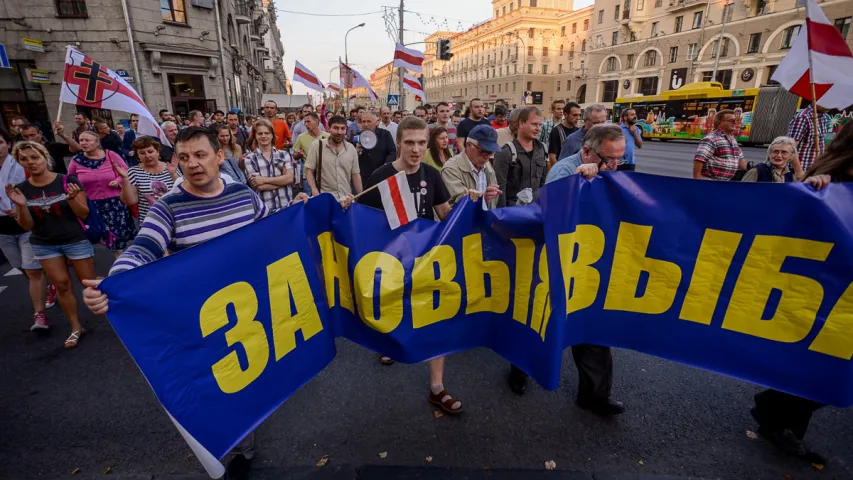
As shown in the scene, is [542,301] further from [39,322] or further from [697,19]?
[697,19]

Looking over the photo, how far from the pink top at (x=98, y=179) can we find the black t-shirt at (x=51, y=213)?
96 centimetres

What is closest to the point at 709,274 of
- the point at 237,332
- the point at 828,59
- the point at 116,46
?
the point at 828,59

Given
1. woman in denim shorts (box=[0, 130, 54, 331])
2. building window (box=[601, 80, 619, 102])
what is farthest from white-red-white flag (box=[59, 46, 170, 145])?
building window (box=[601, 80, 619, 102])

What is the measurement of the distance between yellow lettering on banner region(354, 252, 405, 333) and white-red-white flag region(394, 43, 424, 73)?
45.4ft

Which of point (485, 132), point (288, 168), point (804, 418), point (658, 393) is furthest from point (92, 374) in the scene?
point (804, 418)

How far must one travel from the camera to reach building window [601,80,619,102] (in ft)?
172

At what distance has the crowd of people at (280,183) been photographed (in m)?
2.43

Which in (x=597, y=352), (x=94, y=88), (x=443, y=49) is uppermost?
(x=443, y=49)

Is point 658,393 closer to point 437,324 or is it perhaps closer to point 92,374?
point 437,324

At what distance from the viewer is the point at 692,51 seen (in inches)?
1676

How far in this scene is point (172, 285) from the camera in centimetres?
199

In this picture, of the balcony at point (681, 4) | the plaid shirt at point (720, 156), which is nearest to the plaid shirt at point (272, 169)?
the plaid shirt at point (720, 156)

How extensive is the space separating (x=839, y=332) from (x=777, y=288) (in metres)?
0.37

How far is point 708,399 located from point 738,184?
1741mm
